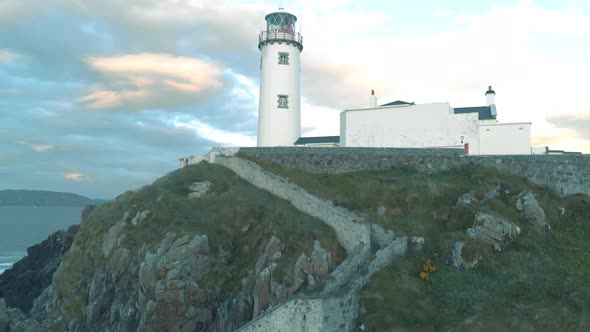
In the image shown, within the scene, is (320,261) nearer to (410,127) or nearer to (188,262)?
(188,262)

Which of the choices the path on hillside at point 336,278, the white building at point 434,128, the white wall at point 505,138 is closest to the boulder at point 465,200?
the path on hillside at point 336,278

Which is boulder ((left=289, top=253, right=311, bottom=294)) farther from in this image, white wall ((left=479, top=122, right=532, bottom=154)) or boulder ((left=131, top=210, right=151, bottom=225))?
white wall ((left=479, top=122, right=532, bottom=154))

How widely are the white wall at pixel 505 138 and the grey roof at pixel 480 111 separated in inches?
88.8

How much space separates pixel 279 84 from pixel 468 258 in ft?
86.9

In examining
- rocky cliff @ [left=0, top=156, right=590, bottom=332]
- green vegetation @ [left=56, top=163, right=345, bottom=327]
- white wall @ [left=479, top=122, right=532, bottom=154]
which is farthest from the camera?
white wall @ [left=479, top=122, right=532, bottom=154]

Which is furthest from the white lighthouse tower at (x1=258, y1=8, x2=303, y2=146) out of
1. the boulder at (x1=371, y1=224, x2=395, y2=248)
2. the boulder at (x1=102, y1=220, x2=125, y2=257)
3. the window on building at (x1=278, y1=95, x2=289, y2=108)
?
the boulder at (x1=371, y1=224, x2=395, y2=248)

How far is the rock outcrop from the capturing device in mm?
37594

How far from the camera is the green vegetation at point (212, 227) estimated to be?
21953mm

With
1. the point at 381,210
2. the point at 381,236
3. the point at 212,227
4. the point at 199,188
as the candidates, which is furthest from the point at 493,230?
the point at 199,188

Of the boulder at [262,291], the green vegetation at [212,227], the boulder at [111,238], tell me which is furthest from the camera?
the boulder at [111,238]

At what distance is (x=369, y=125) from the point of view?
121 feet

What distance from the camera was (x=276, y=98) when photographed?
135ft

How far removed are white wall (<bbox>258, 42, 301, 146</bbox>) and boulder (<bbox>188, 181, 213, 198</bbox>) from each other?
1183 cm

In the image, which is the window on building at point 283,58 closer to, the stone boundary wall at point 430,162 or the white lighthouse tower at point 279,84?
the white lighthouse tower at point 279,84
